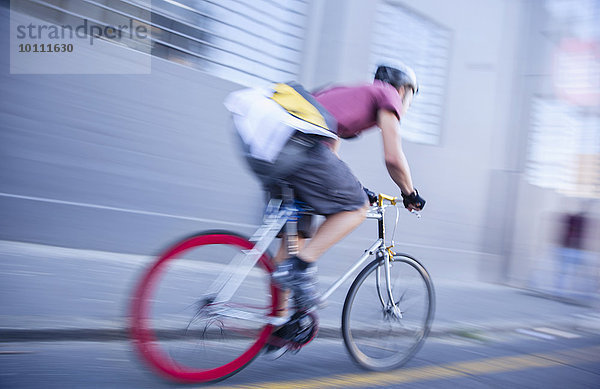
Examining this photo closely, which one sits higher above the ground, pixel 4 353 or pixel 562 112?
pixel 562 112

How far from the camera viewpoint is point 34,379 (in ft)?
7.45

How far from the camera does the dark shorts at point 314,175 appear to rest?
238 centimetres

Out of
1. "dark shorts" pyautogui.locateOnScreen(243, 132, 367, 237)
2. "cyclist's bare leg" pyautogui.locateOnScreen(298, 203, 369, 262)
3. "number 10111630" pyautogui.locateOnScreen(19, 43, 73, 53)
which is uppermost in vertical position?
"number 10111630" pyautogui.locateOnScreen(19, 43, 73, 53)

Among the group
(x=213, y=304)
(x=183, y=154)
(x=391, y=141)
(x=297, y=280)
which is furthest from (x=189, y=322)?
(x=183, y=154)

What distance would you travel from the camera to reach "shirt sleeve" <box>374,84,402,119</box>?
98.5 inches

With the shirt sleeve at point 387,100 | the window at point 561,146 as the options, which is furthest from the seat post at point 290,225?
the window at point 561,146

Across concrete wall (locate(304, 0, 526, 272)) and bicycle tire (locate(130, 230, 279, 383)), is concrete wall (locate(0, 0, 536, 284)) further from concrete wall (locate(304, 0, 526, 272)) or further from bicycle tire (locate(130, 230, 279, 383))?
bicycle tire (locate(130, 230, 279, 383))

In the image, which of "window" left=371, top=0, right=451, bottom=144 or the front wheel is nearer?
the front wheel

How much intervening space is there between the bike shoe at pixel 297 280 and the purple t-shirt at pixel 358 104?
0.78 metres

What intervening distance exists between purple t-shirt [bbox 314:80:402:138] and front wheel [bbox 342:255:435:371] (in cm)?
91

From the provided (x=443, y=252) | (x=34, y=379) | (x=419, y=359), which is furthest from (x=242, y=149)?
(x=443, y=252)

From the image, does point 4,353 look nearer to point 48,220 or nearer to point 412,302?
point 48,220

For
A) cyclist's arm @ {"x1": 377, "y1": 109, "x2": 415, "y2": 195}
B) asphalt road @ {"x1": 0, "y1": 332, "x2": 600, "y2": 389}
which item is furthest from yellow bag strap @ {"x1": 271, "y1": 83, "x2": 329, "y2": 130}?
asphalt road @ {"x1": 0, "y1": 332, "x2": 600, "y2": 389}

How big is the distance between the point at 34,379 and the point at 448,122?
6.58 m
